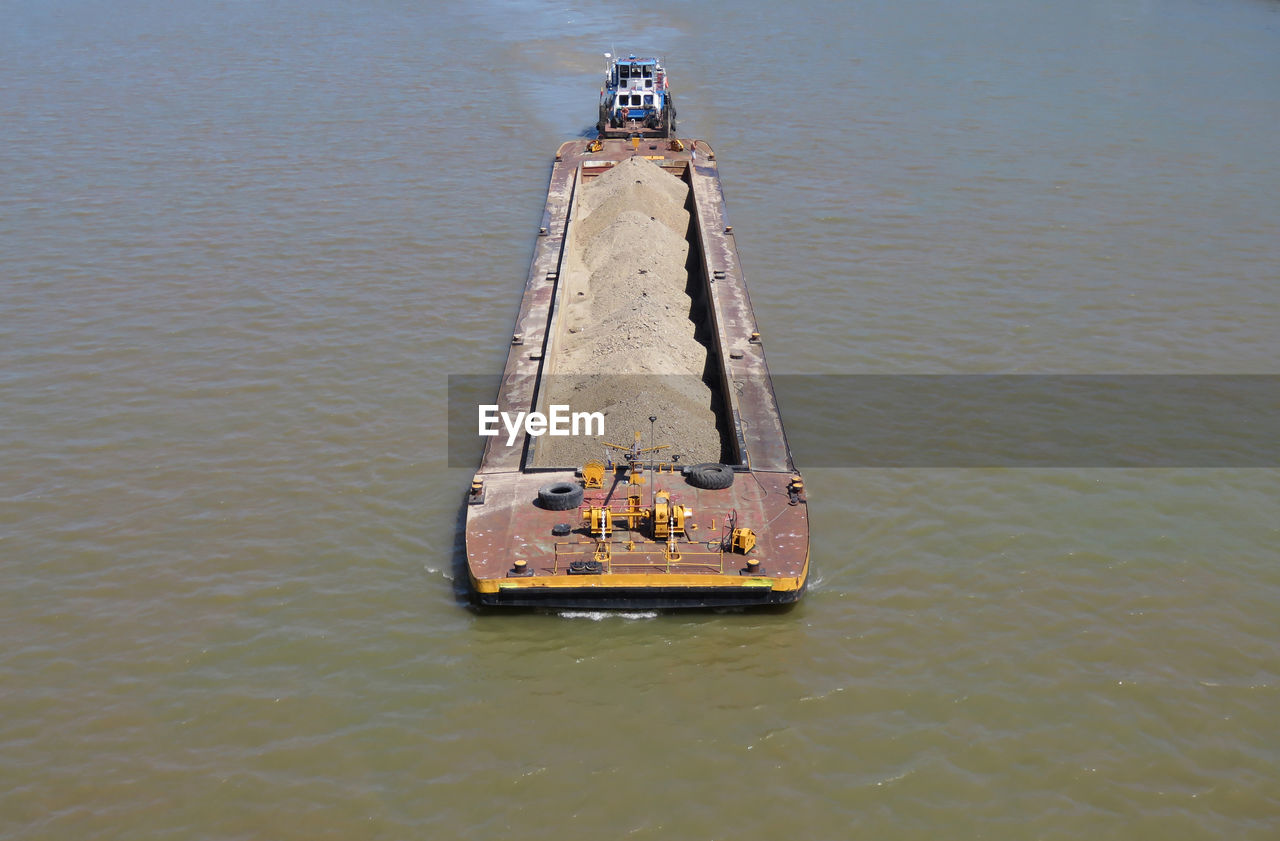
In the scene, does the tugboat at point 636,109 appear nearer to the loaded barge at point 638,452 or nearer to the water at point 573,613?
the water at point 573,613

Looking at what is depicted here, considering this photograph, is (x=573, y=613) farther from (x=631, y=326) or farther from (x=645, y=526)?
(x=631, y=326)

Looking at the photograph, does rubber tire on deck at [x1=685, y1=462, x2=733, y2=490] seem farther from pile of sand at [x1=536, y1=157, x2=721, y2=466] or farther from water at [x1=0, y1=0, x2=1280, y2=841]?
water at [x1=0, y1=0, x2=1280, y2=841]

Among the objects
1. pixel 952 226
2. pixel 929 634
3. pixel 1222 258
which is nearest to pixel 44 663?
pixel 929 634

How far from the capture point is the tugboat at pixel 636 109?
108 feet

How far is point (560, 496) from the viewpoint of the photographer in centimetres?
1375

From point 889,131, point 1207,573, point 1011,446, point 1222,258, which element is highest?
point 889,131

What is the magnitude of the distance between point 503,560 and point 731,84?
3055 centimetres

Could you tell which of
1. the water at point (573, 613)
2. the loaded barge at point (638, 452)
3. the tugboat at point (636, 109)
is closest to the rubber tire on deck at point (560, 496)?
the loaded barge at point (638, 452)

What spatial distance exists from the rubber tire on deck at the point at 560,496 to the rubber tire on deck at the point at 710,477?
154 centimetres

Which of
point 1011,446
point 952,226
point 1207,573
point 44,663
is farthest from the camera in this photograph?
Answer: point 952,226

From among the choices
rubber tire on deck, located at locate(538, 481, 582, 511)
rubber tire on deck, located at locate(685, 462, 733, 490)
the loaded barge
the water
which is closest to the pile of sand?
the loaded barge

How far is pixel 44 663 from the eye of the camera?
12.7 meters

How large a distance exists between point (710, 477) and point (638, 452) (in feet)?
4.24

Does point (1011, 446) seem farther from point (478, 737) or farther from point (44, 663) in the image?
point (44, 663)
